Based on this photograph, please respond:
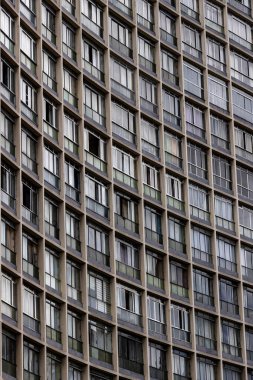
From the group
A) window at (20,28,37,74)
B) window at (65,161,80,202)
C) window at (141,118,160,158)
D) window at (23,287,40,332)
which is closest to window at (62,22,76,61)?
window at (20,28,37,74)

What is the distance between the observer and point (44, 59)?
85.7 m

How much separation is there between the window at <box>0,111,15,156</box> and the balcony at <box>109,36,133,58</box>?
48.8ft

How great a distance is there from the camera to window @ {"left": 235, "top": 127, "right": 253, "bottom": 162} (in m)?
101

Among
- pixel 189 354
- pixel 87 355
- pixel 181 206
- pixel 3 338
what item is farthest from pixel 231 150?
pixel 3 338

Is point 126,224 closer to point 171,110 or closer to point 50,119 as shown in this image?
point 50,119

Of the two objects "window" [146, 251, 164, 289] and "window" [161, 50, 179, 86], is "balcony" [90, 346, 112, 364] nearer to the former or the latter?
"window" [146, 251, 164, 289]

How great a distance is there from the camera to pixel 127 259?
89625 millimetres

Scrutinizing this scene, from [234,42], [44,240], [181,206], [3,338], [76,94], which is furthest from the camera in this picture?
[234,42]

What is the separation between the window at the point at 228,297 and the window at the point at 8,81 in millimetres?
22195

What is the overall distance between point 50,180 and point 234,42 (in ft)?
79.5

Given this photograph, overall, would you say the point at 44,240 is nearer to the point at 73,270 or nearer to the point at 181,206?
the point at 73,270

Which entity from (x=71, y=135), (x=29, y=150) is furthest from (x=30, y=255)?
(x=71, y=135)

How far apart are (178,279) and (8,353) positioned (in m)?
19.6

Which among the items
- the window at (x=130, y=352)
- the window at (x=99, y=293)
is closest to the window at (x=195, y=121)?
the window at (x=99, y=293)
